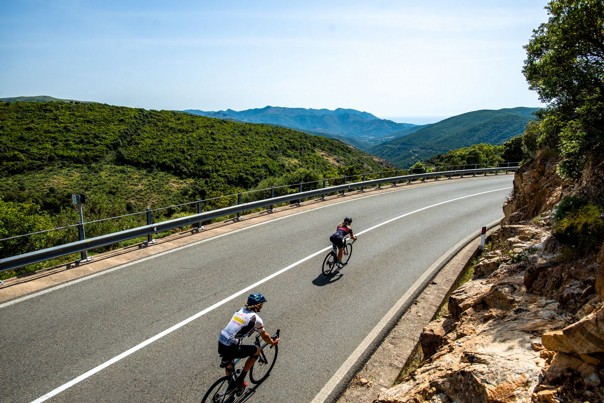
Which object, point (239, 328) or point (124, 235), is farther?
point (124, 235)

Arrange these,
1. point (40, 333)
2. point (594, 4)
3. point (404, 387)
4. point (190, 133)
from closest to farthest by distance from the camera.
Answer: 1. point (404, 387)
2. point (40, 333)
3. point (594, 4)
4. point (190, 133)

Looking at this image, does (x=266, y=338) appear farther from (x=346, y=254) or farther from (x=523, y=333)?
(x=346, y=254)

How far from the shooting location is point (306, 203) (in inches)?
747

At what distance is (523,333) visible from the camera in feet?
15.2

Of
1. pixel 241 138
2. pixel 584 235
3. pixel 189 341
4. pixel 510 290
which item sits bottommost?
pixel 189 341

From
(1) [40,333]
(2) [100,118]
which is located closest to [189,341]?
(1) [40,333]

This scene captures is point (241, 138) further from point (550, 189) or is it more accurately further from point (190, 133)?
point (550, 189)

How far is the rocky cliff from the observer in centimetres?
339

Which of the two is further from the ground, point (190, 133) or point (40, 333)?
point (190, 133)

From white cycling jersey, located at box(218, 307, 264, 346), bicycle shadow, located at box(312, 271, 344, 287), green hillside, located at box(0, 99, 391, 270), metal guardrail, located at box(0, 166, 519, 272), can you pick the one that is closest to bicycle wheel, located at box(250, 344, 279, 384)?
white cycling jersey, located at box(218, 307, 264, 346)

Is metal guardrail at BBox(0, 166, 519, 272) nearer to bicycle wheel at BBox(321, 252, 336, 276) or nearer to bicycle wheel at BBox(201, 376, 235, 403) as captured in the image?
bicycle wheel at BBox(321, 252, 336, 276)

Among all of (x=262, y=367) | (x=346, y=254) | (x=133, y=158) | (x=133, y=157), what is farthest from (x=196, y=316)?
(x=133, y=157)

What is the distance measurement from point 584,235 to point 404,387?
12.4ft

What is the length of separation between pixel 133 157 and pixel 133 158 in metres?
0.20
